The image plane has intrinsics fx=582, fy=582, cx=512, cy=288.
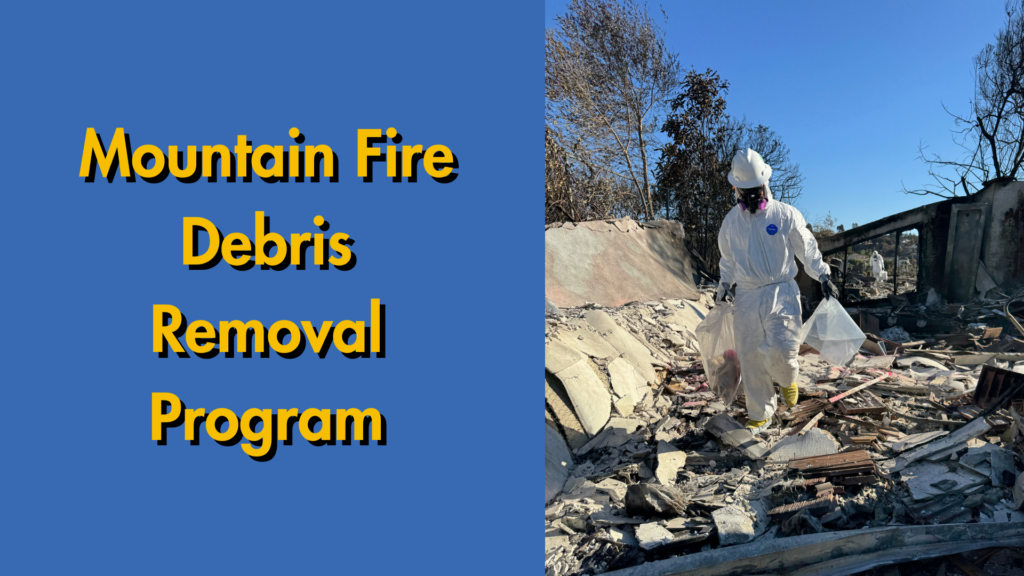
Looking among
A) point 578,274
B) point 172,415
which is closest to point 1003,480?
point 172,415

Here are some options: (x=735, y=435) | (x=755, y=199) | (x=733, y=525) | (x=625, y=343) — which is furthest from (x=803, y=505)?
(x=625, y=343)

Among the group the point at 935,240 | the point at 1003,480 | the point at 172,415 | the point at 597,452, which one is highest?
the point at 935,240

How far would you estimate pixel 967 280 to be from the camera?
36.0ft

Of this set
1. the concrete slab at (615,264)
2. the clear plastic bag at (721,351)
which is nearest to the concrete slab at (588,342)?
the clear plastic bag at (721,351)

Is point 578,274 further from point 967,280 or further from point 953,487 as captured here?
point 967,280

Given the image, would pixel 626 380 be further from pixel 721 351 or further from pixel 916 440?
pixel 916 440

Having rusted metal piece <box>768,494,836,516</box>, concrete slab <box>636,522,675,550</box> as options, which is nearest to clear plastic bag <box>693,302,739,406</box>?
rusted metal piece <box>768,494,836,516</box>

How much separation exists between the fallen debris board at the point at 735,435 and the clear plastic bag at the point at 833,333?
2.89 ft

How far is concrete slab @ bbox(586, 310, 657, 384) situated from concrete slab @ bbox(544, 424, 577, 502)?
193 cm

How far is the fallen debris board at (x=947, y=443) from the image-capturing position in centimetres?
362

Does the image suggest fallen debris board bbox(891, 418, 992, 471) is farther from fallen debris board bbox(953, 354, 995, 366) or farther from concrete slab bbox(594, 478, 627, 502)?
fallen debris board bbox(953, 354, 995, 366)

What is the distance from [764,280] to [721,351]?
74cm

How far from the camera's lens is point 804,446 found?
4.10 metres

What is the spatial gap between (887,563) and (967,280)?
10895 millimetres
